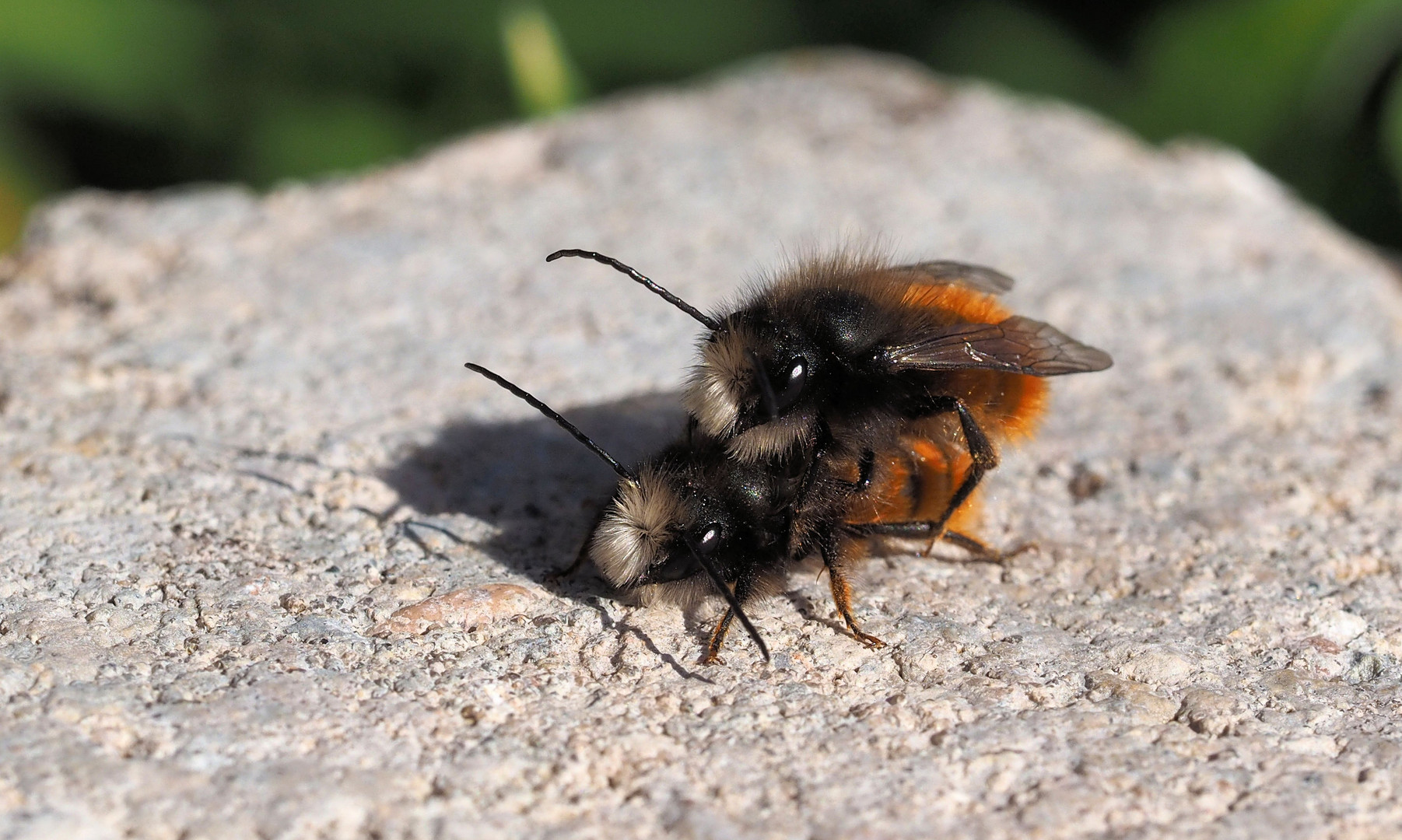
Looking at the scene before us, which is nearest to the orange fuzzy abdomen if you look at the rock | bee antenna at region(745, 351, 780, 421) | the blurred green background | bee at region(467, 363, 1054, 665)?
bee at region(467, 363, 1054, 665)

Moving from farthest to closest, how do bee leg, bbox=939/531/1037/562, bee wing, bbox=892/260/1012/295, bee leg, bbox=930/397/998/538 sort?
bee wing, bbox=892/260/1012/295 → bee leg, bbox=939/531/1037/562 → bee leg, bbox=930/397/998/538

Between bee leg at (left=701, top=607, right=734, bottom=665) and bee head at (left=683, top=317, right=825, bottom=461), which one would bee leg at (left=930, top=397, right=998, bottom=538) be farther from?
bee leg at (left=701, top=607, right=734, bottom=665)

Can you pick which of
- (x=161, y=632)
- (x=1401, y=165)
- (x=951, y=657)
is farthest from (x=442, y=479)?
(x=1401, y=165)

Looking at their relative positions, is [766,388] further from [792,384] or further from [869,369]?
[869,369]

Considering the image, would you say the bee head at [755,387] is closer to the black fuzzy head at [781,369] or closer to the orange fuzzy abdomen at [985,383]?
the black fuzzy head at [781,369]

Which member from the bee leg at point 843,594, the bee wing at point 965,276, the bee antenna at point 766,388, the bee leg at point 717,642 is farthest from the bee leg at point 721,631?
the bee wing at point 965,276

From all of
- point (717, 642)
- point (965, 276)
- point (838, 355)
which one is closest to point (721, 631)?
point (717, 642)
